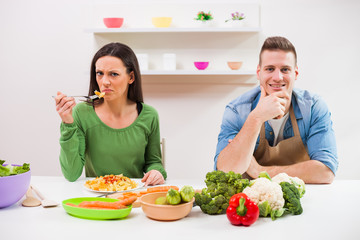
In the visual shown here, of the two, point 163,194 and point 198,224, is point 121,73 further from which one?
point 198,224

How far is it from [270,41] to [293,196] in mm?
1099

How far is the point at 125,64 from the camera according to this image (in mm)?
2346

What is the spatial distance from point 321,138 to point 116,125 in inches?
45.1

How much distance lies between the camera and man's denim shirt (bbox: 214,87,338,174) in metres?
2.10

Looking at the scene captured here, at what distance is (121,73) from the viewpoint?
7.55 feet

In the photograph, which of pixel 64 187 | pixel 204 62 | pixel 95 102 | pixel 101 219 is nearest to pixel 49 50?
pixel 204 62

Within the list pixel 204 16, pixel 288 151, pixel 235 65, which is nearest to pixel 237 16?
pixel 204 16

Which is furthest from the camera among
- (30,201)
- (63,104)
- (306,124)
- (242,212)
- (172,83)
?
(172,83)

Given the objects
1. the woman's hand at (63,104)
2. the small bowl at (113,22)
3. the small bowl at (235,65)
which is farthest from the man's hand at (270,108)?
the small bowl at (113,22)

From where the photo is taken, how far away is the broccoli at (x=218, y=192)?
1.42 meters

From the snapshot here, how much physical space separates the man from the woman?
44 cm

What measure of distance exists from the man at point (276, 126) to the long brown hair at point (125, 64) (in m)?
0.58

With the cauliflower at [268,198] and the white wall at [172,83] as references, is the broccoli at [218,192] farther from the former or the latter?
the white wall at [172,83]

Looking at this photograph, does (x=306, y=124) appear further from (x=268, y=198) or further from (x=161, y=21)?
(x=161, y=21)
